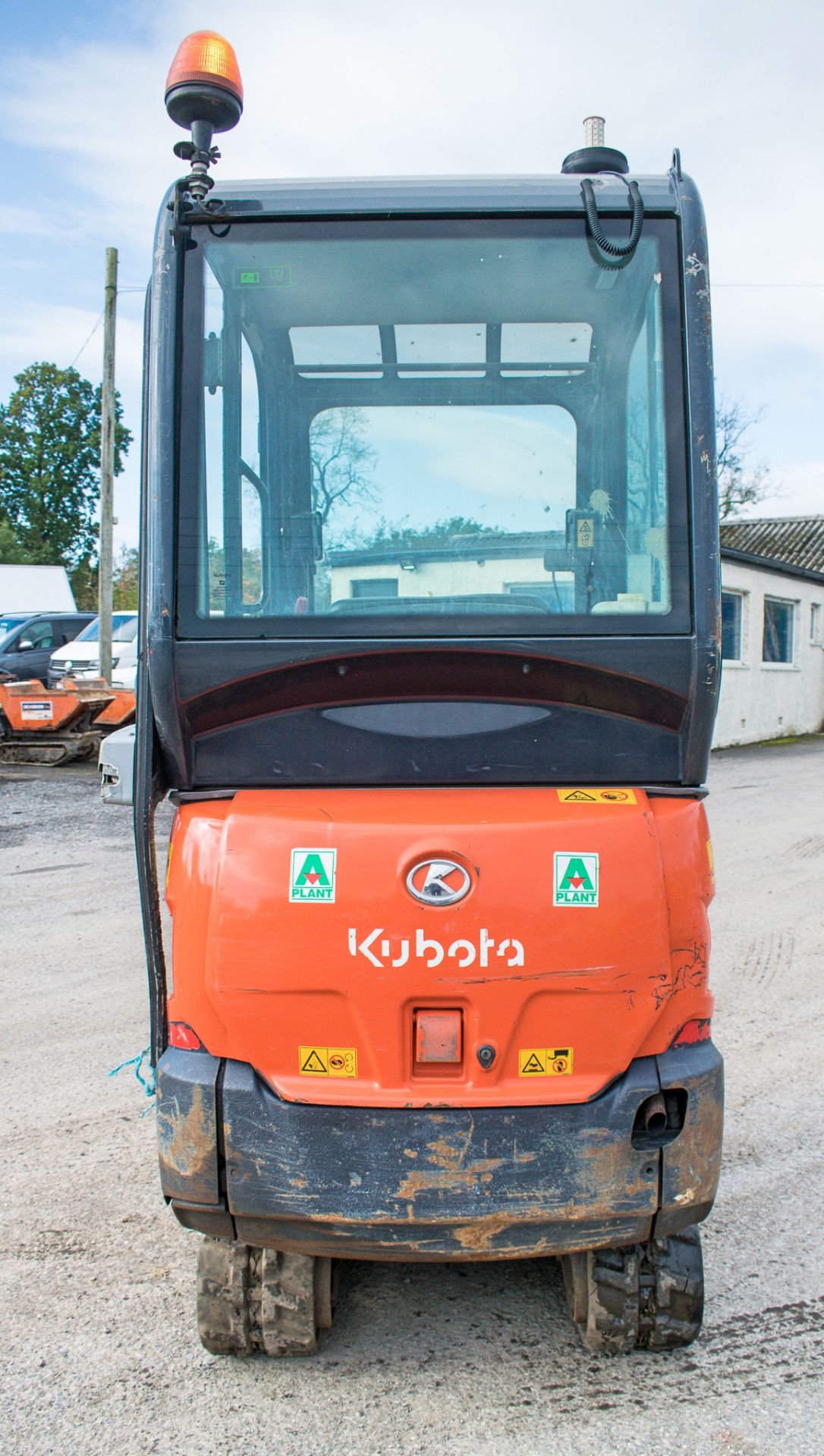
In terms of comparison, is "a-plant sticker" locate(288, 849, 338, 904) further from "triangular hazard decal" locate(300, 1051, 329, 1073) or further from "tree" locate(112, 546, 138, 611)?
"tree" locate(112, 546, 138, 611)

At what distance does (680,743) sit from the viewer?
2598mm

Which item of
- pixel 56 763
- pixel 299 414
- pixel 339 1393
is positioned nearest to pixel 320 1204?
pixel 339 1393

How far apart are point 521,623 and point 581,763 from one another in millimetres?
357

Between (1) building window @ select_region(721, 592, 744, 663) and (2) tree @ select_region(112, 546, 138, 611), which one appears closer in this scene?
(1) building window @ select_region(721, 592, 744, 663)

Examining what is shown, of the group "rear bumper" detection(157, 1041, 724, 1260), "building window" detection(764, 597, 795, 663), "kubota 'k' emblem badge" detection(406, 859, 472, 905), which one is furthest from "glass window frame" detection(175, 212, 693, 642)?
"building window" detection(764, 597, 795, 663)

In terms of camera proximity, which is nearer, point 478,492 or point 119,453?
point 478,492

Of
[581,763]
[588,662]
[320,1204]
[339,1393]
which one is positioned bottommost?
[339,1393]

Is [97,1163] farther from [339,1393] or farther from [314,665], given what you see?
[314,665]

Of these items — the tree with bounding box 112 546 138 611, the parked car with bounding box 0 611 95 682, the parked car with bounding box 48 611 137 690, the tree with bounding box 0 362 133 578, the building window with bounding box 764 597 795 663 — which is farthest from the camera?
the tree with bounding box 0 362 133 578

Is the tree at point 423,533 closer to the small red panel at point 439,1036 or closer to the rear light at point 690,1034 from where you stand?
the small red panel at point 439,1036

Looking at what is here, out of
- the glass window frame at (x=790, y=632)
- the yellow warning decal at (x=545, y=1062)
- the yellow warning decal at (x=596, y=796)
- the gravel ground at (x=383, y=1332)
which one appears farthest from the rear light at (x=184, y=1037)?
the glass window frame at (x=790, y=632)

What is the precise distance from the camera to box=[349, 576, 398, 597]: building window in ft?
8.68

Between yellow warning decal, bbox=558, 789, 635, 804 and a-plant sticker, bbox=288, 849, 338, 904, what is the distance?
547 mm

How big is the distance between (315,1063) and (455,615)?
3.47 ft
